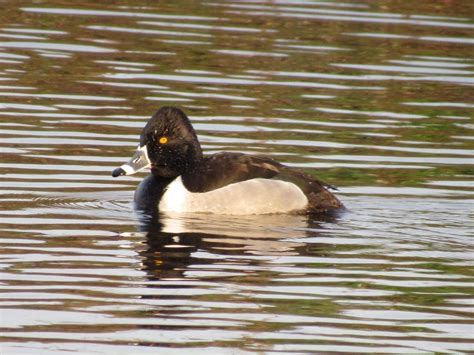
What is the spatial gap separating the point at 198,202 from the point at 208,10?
35.2ft

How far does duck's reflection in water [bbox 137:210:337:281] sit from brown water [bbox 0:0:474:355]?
0.04 m

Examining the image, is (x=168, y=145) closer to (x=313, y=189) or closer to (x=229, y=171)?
(x=229, y=171)

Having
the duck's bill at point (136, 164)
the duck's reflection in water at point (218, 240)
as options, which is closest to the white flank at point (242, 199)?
the duck's reflection in water at point (218, 240)

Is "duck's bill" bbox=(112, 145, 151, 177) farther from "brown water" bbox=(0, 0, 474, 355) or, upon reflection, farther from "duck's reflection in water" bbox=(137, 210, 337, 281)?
"duck's reflection in water" bbox=(137, 210, 337, 281)

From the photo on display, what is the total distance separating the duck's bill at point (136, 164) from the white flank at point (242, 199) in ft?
1.26

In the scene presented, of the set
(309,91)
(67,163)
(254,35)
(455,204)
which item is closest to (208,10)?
(254,35)

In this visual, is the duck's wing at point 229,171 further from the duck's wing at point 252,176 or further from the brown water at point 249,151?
the brown water at point 249,151

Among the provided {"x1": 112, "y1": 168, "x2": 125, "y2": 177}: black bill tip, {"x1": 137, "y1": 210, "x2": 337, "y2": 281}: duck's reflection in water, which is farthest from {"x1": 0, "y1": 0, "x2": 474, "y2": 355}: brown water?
{"x1": 112, "y1": 168, "x2": 125, "y2": 177}: black bill tip

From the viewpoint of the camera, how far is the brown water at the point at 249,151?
10.0 m

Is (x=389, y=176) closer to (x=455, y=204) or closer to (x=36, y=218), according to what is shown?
(x=455, y=204)

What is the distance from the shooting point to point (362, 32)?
926 inches

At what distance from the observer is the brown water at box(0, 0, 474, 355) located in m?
10.0

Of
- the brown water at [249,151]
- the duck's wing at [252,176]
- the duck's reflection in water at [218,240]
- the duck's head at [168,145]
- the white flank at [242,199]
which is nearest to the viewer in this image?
the brown water at [249,151]

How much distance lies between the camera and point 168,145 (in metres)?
15.0
